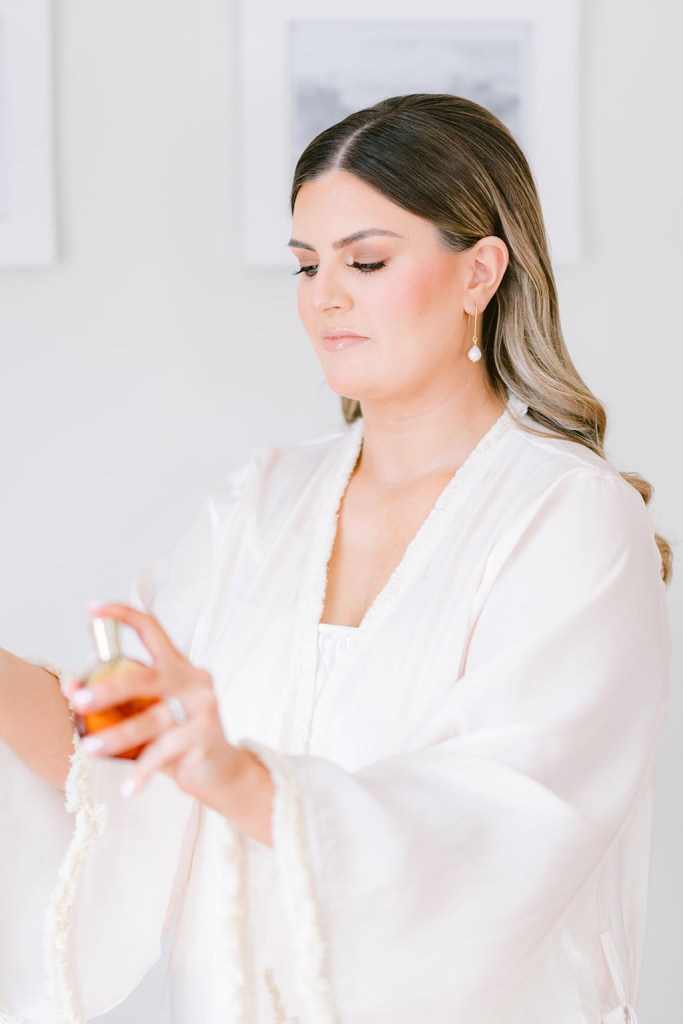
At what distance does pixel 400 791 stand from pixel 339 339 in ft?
2.15

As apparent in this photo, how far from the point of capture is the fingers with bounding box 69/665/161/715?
0.96 meters

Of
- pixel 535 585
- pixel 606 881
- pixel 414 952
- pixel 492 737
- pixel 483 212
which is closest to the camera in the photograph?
pixel 414 952

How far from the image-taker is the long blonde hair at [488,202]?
63.2 inches

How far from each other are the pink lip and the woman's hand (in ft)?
2.23

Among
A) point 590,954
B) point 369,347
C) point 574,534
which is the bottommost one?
point 590,954

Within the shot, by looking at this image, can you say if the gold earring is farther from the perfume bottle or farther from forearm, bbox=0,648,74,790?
the perfume bottle

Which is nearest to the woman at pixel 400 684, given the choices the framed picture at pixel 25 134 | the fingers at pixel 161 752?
the fingers at pixel 161 752

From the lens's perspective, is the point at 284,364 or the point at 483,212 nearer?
the point at 483,212

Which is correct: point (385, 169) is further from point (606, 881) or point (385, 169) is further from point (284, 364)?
point (606, 881)

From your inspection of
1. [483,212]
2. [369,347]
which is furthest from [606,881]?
[483,212]

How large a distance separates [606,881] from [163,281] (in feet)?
3.98

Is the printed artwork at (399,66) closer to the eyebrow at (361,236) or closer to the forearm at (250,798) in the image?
the eyebrow at (361,236)

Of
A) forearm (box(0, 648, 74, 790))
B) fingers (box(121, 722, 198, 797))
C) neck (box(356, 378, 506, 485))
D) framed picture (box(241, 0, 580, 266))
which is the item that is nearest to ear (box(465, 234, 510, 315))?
neck (box(356, 378, 506, 485))

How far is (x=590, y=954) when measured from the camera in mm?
1515
